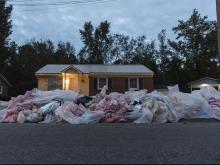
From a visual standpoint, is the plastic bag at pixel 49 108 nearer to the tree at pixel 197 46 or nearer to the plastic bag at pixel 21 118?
the plastic bag at pixel 21 118

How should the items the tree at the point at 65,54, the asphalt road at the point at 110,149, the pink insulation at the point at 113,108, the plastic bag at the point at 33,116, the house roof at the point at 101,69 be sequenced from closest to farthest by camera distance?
the asphalt road at the point at 110,149 → the pink insulation at the point at 113,108 → the plastic bag at the point at 33,116 → the house roof at the point at 101,69 → the tree at the point at 65,54

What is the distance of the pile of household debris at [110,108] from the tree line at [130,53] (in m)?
38.9

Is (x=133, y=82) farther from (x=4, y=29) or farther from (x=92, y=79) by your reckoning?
(x=4, y=29)

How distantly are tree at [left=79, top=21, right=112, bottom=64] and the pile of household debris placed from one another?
5312 centimetres

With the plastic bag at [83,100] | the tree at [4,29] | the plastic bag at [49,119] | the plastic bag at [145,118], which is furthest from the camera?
the tree at [4,29]

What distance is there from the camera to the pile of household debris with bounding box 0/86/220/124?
59.6 feet

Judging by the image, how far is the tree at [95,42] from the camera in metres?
74.0

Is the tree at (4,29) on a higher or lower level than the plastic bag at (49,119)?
higher

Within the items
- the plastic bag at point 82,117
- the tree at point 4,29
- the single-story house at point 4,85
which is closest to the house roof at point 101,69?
the tree at point 4,29

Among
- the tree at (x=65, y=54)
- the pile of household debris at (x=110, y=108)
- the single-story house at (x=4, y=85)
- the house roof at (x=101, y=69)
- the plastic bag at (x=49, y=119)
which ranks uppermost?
the tree at (x=65, y=54)

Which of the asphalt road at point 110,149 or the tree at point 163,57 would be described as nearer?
the asphalt road at point 110,149

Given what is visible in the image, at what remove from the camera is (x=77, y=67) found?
50344mm

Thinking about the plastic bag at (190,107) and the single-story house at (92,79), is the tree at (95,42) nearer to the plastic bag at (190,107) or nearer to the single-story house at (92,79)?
the single-story house at (92,79)

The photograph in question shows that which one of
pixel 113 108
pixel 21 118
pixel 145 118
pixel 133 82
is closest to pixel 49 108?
pixel 21 118
